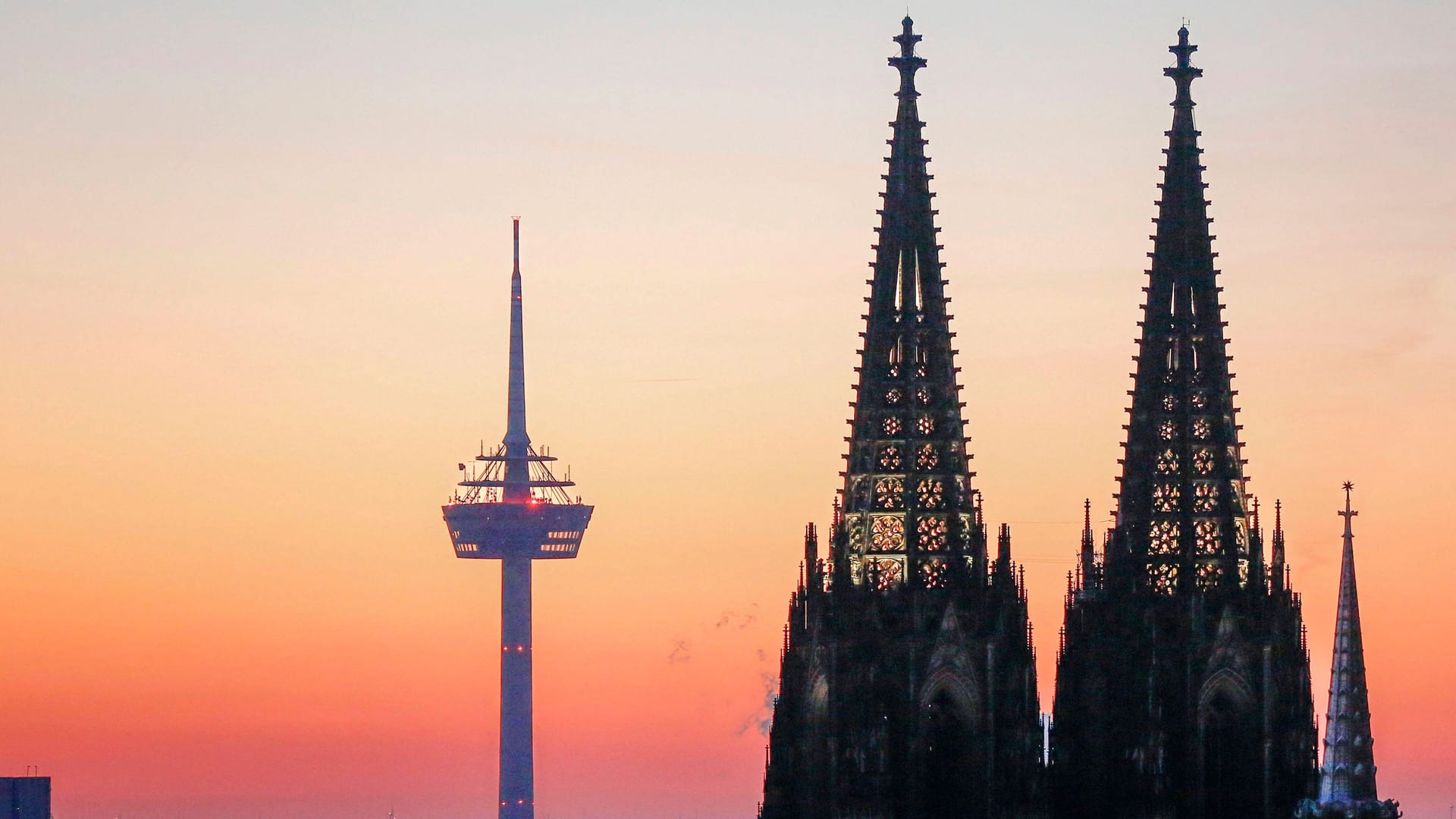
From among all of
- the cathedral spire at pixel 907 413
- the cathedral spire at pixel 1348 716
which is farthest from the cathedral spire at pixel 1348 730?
the cathedral spire at pixel 907 413

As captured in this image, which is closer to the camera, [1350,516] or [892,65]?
[1350,516]

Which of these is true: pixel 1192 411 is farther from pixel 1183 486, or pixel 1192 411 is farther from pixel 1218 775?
pixel 1218 775

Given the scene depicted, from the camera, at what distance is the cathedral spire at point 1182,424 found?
190375mm

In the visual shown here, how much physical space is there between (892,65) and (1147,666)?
3701 centimetres

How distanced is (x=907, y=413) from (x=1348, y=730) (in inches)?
1198

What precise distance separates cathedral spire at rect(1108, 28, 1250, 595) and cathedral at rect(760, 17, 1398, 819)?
4.9 inches

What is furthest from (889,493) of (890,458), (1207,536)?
(1207,536)

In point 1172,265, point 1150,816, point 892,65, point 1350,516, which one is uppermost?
point 892,65

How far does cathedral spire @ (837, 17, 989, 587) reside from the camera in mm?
193000

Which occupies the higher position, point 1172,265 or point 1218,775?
point 1172,265

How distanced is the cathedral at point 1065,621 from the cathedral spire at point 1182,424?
123 millimetres

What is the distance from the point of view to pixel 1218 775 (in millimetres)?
189375

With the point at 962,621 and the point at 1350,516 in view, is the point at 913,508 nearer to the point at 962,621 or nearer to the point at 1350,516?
the point at 962,621

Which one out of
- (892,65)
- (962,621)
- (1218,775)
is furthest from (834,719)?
(892,65)
